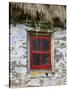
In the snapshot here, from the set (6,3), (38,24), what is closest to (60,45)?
(38,24)

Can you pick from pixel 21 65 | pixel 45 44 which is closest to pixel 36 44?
pixel 45 44

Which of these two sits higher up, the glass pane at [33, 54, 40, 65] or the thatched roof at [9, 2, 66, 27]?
the thatched roof at [9, 2, 66, 27]

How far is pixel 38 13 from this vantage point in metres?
1.65

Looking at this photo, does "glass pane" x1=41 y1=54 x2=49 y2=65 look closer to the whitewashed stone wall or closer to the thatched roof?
the whitewashed stone wall

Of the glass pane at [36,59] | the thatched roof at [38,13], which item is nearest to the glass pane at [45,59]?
the glass pane at [36,59]

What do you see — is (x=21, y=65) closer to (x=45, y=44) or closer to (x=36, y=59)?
(x=36, y=59)

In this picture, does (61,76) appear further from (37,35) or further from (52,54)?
(37,35)

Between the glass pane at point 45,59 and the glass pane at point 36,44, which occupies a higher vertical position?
the glass pane at point 36,44

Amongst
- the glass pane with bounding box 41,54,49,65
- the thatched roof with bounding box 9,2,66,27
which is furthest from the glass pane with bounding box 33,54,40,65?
the thatched roof with bounding box 9,2,66,27

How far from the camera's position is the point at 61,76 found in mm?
1675

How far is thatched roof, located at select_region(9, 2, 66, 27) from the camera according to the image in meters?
1.63

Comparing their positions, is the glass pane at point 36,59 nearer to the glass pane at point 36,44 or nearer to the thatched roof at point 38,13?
the glass pane at point 36,44

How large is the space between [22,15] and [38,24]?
120mm

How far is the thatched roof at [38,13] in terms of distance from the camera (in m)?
1.63
